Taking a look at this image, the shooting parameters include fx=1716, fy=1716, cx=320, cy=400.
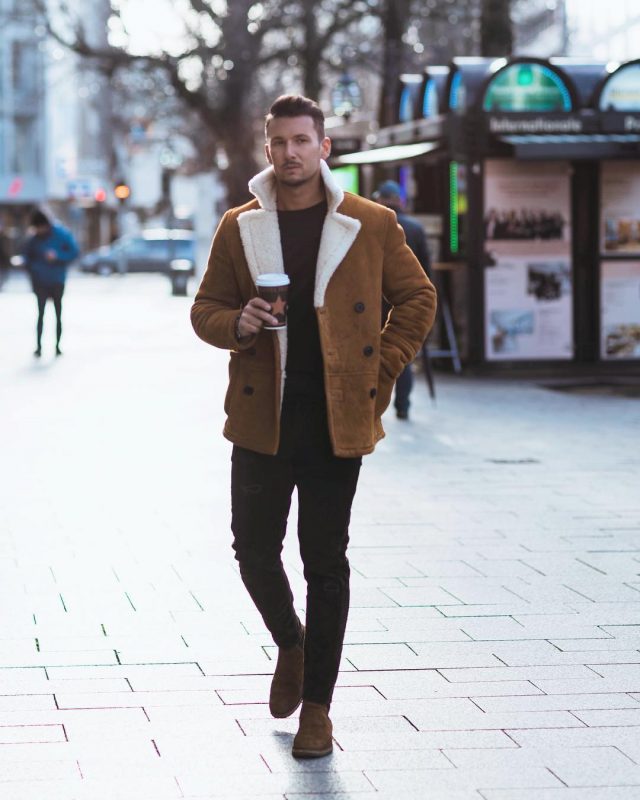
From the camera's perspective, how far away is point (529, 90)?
17.8 m

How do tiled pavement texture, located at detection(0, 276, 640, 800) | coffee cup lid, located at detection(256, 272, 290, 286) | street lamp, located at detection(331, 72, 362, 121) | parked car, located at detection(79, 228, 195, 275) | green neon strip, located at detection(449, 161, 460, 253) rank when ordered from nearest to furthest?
coffee cup lid, located at detection(256, 272, 290, 286)
tiled pavement texture, located at detection(0, 276, 640, 800)
green neon strip, located at detection(449, 161, 460, 253)
street lamp, located at detection(331, 72, 362, 121)
parked car, located at detection(79, 228, 195, 275)

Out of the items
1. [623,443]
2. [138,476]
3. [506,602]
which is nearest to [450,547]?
[506,602]

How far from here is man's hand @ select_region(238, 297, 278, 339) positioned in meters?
4.36

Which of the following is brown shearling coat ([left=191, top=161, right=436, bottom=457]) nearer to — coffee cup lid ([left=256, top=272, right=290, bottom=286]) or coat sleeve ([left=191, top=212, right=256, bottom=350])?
coat sleeve ([left=191, top=212, right=256, bottom=350])

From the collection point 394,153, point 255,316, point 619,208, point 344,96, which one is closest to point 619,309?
point 619,208

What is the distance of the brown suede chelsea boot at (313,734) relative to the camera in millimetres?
4598

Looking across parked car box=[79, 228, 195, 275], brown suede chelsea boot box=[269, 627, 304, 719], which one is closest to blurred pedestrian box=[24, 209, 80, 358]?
brown suede chelsea boot box=[269, 627, 304, 719]

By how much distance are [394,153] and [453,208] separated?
1.27 metres

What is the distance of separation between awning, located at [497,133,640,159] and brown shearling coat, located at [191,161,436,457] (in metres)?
12.1

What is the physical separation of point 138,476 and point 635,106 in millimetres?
9596

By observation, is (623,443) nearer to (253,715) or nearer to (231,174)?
(253,715)

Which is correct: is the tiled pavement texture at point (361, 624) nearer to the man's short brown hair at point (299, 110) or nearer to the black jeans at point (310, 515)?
the black jeans at point (310, 515)

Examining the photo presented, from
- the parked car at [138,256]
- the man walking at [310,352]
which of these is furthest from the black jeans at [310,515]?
the parked car at [138,256]

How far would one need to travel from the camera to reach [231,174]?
128 feet
